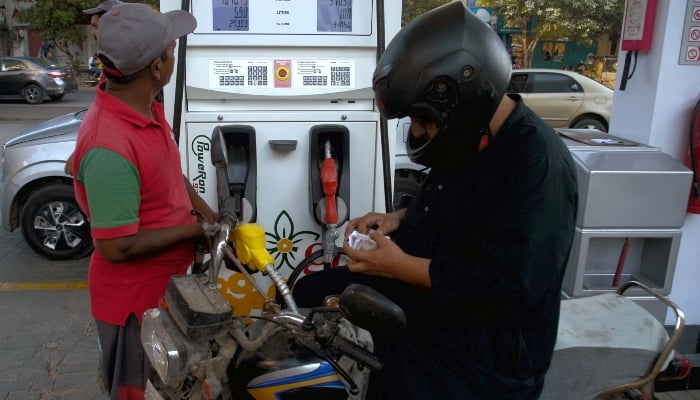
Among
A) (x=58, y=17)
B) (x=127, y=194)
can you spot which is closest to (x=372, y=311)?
(x=127, y=194)

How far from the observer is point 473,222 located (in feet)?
4.80

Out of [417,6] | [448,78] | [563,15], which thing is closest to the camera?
[448,78]

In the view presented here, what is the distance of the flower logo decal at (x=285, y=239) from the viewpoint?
323cm

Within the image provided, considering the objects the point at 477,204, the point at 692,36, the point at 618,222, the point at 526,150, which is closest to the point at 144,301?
the point at 477,204

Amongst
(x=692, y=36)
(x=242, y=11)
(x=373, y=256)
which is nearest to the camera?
(x=373, y=256)

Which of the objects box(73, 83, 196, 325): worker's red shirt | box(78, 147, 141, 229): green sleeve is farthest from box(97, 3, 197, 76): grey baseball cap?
box(78, 147, 141, 229): green sleeve

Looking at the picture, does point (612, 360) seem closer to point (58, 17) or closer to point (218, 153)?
point (218, 153)

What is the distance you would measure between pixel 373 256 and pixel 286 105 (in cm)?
175

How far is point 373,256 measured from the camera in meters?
1.56

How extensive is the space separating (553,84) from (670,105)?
9001 millimetres

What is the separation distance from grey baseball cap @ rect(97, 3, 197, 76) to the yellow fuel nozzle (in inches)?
25.4

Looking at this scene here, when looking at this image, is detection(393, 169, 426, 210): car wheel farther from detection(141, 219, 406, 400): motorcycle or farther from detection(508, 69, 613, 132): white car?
detection(508, 69, 613, 132): white car

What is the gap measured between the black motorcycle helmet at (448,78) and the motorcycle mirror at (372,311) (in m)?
0.38

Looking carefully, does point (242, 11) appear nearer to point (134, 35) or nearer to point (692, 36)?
point (134, 35)
